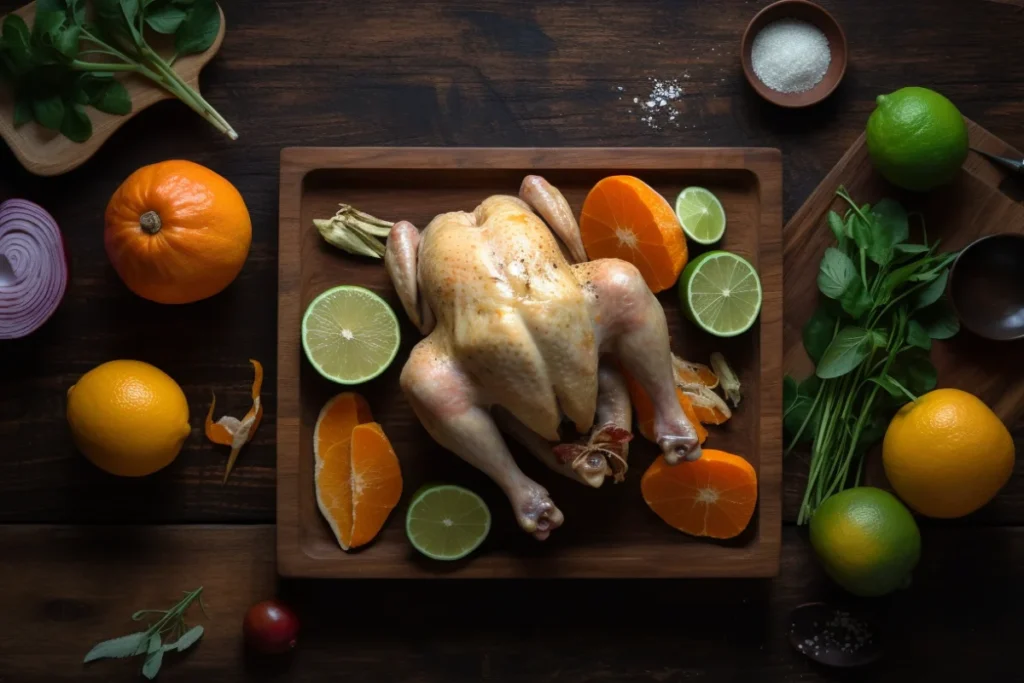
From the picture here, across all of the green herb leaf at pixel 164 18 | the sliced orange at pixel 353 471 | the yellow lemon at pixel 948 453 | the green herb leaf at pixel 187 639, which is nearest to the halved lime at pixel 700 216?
the yellow lemon at pixel 948 453

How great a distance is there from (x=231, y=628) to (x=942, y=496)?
1.90 m

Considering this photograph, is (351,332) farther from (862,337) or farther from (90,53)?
(862,337)

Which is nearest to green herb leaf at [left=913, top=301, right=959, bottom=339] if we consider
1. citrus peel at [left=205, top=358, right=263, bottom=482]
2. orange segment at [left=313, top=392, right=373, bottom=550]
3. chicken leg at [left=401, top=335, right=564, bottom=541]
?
chicken leg at [left=401, top=335, right=564, bottom=541]

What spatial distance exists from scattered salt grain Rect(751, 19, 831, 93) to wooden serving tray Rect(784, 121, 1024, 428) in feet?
0.75

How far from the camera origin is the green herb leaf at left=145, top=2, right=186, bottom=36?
104 inches

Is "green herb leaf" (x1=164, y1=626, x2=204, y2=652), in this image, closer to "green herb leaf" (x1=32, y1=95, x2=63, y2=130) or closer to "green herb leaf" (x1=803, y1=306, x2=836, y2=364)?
"green herb leaf" (x1=32, y1=95, x2=63, y2=130)

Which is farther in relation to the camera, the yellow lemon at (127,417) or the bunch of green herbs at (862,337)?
the bunch of green herbs at (862,337)

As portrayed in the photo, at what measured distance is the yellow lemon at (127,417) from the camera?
2.52 meters

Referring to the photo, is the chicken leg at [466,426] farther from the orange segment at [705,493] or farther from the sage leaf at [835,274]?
the sage leaf at [835,274]

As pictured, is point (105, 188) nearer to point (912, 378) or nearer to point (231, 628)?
Answer: point (231, 628)

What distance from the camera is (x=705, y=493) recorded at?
2621 mm

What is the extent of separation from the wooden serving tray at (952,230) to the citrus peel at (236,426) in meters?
1.44

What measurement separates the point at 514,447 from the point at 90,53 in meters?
1.52

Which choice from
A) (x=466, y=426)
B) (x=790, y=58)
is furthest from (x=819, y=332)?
(x=466, y=426)
